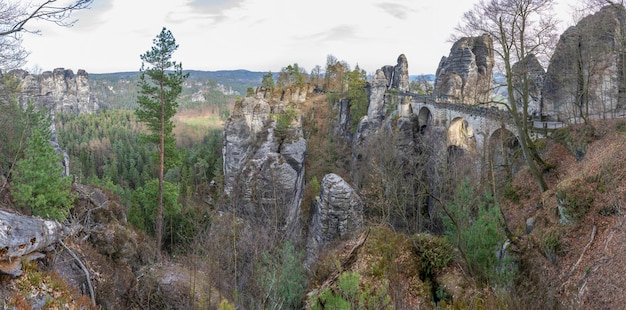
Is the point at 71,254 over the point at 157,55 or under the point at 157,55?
under

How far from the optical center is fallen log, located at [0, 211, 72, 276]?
696cm

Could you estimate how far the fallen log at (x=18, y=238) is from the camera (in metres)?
6.96

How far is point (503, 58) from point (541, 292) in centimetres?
846

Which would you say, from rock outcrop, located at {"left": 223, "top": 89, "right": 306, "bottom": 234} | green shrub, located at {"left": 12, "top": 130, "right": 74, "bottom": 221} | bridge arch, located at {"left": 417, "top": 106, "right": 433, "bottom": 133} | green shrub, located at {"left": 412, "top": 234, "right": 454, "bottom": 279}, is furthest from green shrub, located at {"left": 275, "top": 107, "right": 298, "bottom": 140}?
green shrub, located at {"left": 412, "top": 234, "right": 454, "bottom": 279}

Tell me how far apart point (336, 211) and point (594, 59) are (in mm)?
13176

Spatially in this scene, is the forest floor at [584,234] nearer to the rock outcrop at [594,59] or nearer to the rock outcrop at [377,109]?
the rock outcrop at [594,59]

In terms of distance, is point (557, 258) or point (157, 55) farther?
point (157, 55)

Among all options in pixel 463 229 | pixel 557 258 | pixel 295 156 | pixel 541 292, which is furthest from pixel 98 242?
pixel 295 156

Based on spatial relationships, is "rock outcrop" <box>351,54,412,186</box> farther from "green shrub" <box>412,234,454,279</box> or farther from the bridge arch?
"green shrub" <box>412,234,454,279</box>

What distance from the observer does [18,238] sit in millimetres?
7445

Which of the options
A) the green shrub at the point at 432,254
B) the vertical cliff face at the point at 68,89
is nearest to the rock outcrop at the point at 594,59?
the green shrub at the point at 432,254

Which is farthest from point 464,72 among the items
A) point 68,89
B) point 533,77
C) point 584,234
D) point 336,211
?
point 68,89

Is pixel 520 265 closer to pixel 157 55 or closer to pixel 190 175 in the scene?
pixel 157 55

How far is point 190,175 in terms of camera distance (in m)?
45.8
